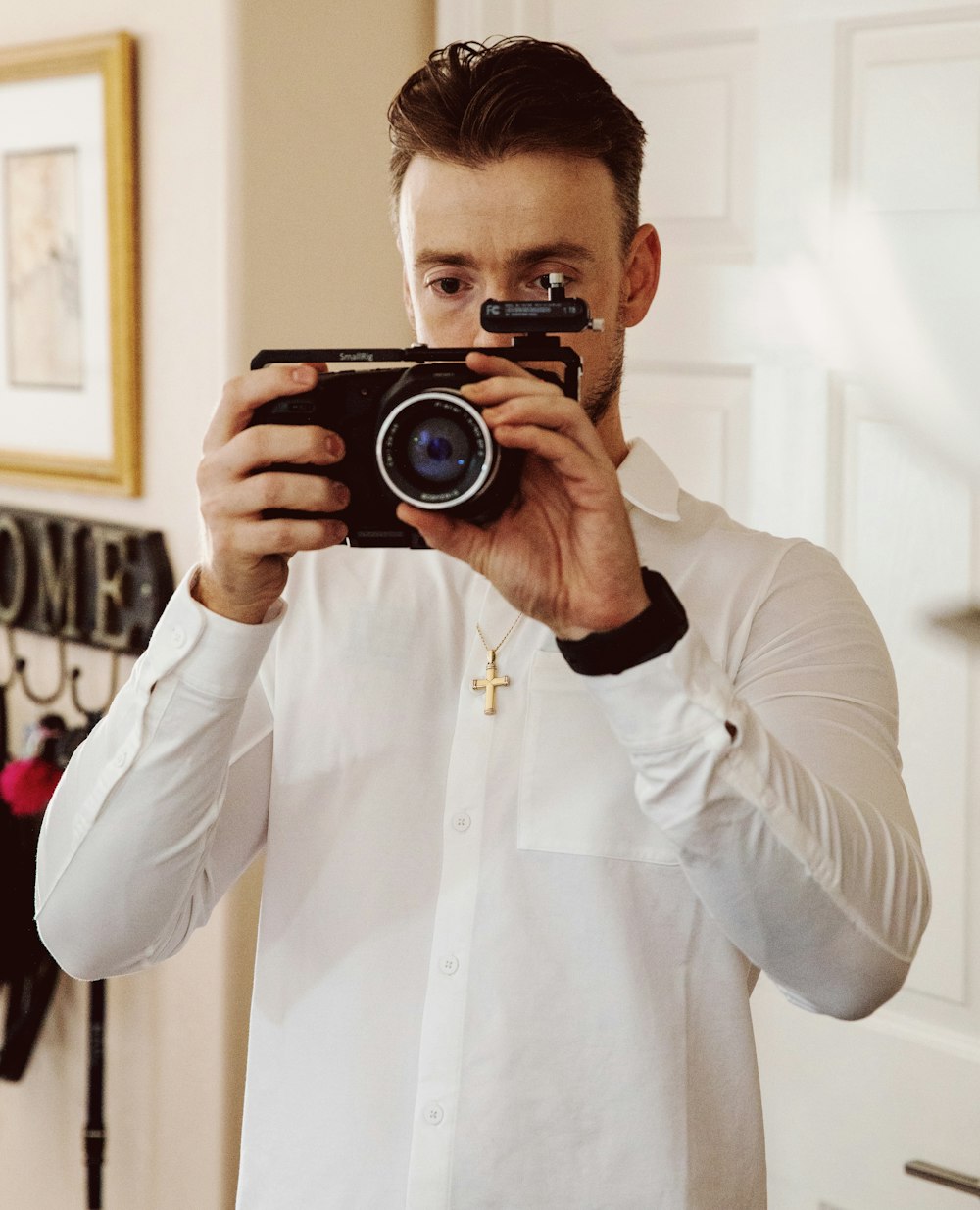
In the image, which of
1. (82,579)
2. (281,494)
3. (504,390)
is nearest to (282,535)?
(281,494)

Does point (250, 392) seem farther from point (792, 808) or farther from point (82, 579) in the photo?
point (82, 579)

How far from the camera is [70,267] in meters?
1.70

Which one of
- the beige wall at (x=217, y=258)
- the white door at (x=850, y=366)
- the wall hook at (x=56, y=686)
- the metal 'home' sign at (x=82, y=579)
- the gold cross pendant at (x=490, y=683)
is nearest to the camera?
the gold cross pendant at (x=490, y=683)

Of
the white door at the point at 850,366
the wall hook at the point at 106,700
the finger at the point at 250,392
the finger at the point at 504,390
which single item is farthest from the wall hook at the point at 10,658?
the finger at the point at 504,390

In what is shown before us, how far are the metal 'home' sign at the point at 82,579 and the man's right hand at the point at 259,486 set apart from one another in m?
0.78

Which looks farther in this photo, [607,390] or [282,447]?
[607,390]

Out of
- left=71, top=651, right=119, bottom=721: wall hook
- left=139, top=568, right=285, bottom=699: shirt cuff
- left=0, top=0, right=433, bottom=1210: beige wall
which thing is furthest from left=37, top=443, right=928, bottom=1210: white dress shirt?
left=71, top=651, right=119, bottom=721: wall hook

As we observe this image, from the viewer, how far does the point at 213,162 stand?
1519mm

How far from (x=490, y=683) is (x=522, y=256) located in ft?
Answer: 1.00

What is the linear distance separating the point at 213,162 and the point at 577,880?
945mm

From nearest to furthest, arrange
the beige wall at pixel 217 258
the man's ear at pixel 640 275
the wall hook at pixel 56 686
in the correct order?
the man's ear at pixel 640 275 → the beige wall at pixel 217 258 → the wall hook at pixel 56 686

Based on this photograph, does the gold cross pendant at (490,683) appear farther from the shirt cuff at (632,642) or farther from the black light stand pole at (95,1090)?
the black light stand pole at (95,1090)

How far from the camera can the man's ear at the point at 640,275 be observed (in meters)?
1.10

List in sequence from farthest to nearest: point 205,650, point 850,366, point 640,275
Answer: point 850,366, point 640,275, point 205,650
